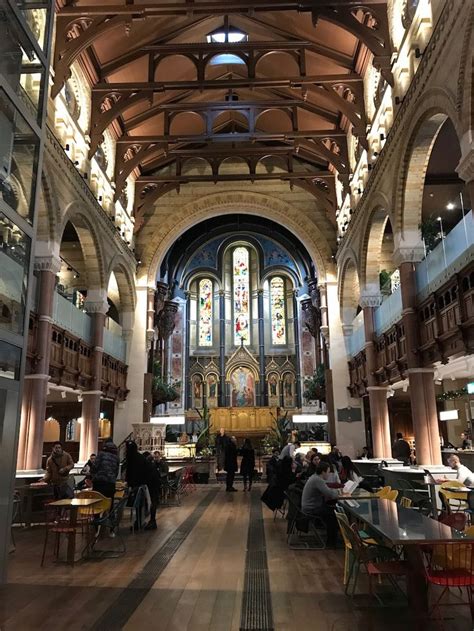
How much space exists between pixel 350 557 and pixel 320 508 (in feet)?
6.56

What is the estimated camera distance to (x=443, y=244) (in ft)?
32.5

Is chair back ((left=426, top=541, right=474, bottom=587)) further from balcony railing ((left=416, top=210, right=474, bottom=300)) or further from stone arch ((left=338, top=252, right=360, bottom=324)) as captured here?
stone arch ((left=338, top=252, right=360, bottom=324))

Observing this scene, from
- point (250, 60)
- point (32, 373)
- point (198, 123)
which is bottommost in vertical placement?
point (32, 373)

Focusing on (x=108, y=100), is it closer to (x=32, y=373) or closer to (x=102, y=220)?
(x=102, y=220)

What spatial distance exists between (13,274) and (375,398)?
38.4ft

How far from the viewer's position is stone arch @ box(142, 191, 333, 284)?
2177 cm

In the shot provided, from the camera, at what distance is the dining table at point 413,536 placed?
403cm

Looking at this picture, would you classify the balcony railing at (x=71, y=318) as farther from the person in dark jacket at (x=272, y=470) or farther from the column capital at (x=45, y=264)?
the person in dark jacket at (x=272, y=470)

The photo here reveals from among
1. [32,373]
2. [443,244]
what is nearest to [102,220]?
[32,373]

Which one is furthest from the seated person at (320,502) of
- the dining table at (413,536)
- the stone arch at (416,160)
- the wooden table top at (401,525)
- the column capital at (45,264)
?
the column capital at (45,264)

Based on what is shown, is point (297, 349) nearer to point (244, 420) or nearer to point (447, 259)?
point (244, 420)

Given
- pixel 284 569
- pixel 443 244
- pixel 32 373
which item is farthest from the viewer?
pixel 32 373

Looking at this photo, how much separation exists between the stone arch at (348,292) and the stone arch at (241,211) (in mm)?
1265

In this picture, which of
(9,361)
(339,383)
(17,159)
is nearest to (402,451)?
(339,383)
